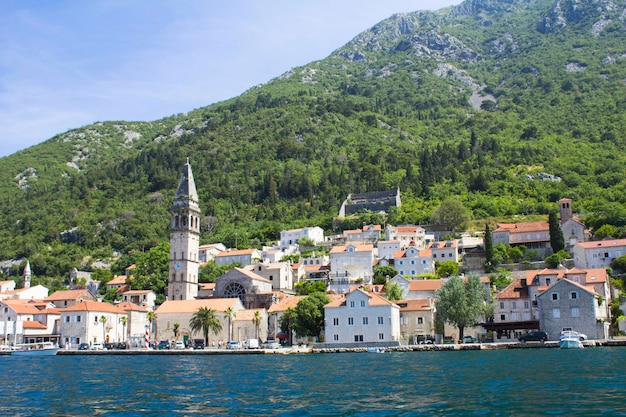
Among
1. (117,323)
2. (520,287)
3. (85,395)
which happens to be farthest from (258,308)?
(85,395)

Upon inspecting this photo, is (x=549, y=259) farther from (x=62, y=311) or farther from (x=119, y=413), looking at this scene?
(x=119, y=413)

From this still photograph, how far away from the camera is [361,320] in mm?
73062

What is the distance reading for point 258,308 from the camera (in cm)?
9125

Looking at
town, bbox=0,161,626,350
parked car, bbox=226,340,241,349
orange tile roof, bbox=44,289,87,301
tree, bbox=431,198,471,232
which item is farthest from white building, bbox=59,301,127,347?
tree, bbox=431,198,471,232

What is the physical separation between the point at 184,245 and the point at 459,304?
47.9m

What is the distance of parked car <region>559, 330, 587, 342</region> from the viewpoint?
65000mm

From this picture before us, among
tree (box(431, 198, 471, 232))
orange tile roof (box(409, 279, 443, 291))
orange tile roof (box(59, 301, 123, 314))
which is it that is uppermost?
tree (box(431, 198, 471, 232))

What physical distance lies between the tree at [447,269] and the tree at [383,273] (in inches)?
254

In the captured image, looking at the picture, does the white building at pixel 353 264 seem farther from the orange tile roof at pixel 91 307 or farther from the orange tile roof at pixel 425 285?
the orange tile roof at pixel 91 307

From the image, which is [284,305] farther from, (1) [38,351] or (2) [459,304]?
(1) [38,351]

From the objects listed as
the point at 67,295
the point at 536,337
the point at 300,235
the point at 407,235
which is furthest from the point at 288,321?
the point at 300,235

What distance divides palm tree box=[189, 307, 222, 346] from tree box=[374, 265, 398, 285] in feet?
81.4

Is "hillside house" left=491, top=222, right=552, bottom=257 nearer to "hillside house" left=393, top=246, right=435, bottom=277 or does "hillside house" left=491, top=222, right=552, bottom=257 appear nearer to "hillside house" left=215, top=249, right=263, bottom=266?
"hillside house" left=393, top=246, right=435, bottom=277

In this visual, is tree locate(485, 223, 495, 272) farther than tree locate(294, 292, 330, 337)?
Yes
